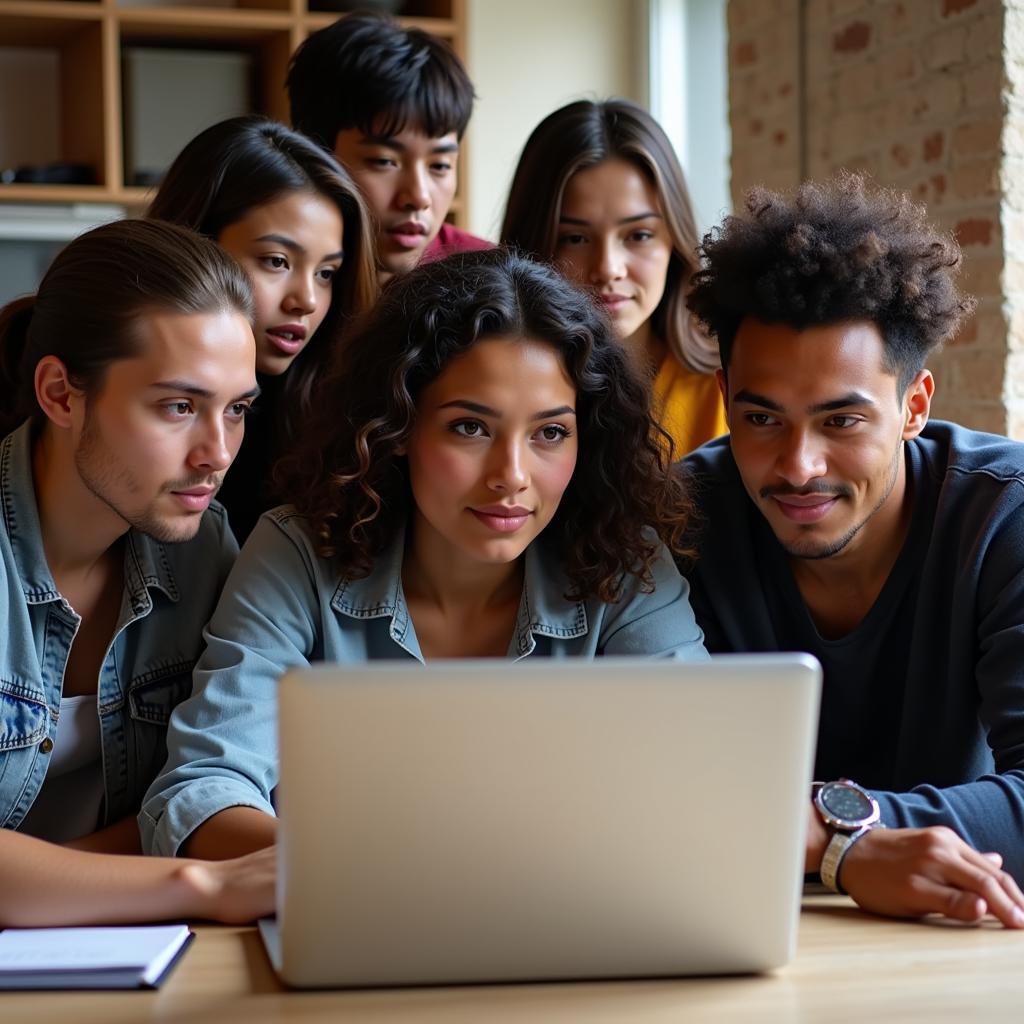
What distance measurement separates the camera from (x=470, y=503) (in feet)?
5.53

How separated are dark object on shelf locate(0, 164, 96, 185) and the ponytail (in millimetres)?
2086

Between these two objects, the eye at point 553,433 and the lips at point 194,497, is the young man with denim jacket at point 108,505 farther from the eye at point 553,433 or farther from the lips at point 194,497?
the eye at point 553,433

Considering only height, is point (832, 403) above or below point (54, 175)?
below

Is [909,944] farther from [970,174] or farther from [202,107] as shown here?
[202,107]

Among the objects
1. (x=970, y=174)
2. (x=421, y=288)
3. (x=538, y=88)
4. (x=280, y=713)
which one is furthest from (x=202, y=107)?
(x=280, y=713)

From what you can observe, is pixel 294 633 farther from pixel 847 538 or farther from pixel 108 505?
pixel 847 538

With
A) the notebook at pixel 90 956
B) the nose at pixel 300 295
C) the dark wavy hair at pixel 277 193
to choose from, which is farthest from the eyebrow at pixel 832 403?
the notebook at pixel 90 956

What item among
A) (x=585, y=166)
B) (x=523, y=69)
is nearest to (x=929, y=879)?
(x=585, y=166)

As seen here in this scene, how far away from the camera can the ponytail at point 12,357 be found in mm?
1810

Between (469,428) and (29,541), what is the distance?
0.53 meters

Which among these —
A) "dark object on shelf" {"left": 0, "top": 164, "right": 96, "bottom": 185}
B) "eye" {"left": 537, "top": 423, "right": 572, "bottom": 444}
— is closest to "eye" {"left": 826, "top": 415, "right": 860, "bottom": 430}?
"eye" {"left": 537, "top": 423, "right": 572, "bottom": 444}

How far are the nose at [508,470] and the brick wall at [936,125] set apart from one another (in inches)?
57.5

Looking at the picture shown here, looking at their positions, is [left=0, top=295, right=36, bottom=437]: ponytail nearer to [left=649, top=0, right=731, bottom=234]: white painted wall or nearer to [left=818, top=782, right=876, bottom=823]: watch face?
[left=818, top=782, right=876, bottom=823]: watch face

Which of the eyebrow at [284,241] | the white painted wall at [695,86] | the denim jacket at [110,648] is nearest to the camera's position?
the denim jacket at [110,648]
